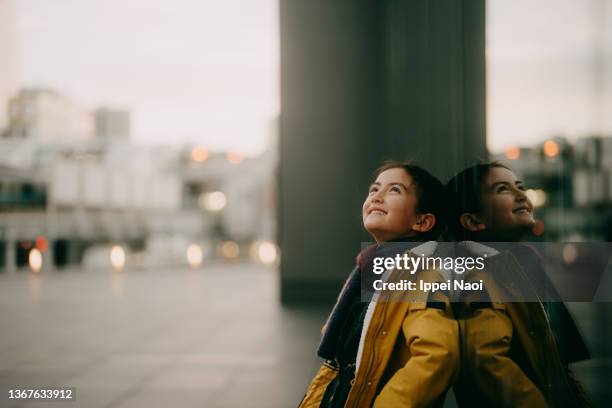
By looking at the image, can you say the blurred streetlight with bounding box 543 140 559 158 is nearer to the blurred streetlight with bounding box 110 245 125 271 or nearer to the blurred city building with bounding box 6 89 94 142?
the blurred city building with bounding box 6 89 94 142

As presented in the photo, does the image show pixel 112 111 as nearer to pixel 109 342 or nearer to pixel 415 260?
pixel 109 342

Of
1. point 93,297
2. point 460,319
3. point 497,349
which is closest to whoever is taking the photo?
point 497,349

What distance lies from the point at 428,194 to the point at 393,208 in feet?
0.51

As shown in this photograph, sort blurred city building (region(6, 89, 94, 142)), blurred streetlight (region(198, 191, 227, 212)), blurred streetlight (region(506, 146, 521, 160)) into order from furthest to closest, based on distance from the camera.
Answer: blurred streetlight (region(198, 191, 227, 212)) < blurred city building (region(6, 89, 94, 142)) < blurred streetlight (region(506, 146, 521, 160))

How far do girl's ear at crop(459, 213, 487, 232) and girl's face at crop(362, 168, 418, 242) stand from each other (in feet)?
0.77

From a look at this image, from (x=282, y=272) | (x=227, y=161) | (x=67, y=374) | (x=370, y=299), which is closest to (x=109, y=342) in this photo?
(x=67, y=374)

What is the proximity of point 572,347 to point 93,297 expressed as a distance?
7.21 meters

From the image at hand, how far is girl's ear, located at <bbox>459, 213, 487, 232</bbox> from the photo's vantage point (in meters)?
2.31

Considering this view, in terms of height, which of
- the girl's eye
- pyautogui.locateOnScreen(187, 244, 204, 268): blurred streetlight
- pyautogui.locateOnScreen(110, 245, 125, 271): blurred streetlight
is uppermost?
the girl's eye

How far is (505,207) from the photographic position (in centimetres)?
225

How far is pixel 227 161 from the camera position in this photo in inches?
843

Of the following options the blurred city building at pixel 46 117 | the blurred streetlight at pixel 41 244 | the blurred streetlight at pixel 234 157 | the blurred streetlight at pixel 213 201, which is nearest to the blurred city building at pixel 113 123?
the blurred city building at pixel 46 117

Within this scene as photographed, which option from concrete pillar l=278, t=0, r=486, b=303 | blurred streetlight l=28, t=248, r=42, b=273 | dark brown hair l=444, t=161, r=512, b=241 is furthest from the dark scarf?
blurred streetlight l=28, t=248, r=42, b=273

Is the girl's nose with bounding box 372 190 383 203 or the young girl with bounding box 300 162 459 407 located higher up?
the girl's nose with bounding box 372 190 383 203
